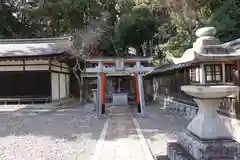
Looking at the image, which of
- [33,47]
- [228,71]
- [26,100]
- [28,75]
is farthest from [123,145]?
[33,47]

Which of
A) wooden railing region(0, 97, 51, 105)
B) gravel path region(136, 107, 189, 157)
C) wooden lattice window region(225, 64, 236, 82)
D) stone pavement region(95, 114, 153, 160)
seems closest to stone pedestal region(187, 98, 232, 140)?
wooden lattice window region(225, 64, 236, 82)

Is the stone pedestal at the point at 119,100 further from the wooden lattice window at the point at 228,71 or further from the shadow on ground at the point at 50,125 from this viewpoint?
the wooden lattice window at the point at 228,71

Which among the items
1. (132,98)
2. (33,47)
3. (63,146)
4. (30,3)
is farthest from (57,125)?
(30,3)

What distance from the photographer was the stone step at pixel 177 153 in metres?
4.52

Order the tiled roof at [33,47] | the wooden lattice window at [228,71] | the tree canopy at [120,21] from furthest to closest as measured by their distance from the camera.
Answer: the tiled roof at [33,47] < the tree canopy at [120,21] < the wooden lattice window at [228,71]

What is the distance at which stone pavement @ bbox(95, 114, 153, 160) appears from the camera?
6449 millimetres

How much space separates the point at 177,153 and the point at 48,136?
17.0 ft

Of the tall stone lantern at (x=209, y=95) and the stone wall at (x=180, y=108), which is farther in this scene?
the stone wall at (x=180, y=108)

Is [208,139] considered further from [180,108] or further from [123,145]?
[180,108]

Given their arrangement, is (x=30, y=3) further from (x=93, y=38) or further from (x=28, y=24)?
(x=93, y=38)

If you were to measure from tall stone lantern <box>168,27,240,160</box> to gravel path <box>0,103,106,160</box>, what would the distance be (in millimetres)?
3100

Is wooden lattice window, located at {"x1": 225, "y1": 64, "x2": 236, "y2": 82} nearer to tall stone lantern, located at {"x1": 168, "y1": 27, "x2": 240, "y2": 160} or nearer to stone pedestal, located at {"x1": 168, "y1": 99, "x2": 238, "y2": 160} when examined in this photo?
tall stone lantern, located at {"x1": 168, "y1": 27, "x2": 240, "y2": 160}

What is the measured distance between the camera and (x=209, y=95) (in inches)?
165

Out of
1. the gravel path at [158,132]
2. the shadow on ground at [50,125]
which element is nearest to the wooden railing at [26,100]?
the shadow on ground at [50,125]
